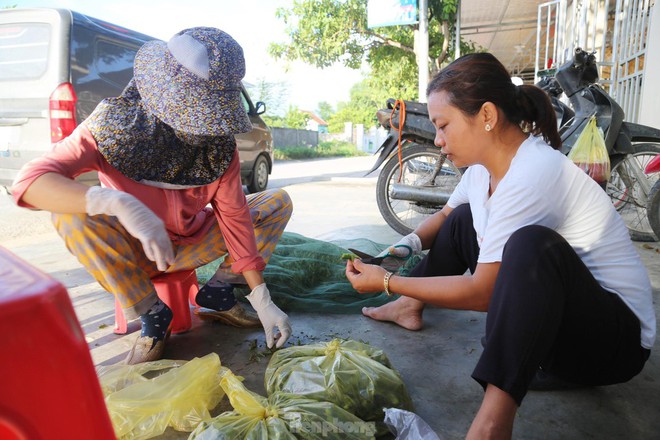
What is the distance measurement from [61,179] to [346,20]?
11333mm

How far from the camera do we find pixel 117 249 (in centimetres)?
171

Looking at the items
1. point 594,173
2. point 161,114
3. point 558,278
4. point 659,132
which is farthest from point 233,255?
point 659,132

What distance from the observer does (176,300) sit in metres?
2.10

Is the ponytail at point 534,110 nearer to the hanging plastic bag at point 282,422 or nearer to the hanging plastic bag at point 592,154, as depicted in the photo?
the hanging plastic bag at point 282,422

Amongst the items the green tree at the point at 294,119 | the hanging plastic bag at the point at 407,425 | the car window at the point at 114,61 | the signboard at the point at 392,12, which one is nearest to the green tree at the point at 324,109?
the green tree at the point at 294,119

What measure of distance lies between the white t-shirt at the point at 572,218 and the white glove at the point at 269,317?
→ 2.76 ft

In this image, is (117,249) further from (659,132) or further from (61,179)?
(659,132)

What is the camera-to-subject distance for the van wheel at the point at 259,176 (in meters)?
7.36

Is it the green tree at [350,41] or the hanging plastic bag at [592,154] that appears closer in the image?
the hanging plastic bag at [592,154]

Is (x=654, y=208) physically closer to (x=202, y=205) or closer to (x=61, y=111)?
(x=202, y=205)

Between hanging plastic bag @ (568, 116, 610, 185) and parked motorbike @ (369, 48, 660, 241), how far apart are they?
0.79ft

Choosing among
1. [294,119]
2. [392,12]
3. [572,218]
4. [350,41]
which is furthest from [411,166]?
[294,119]

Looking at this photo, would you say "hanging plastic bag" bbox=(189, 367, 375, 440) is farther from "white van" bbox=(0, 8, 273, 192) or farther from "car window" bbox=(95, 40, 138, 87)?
A: "car window" bbox=(95, 40, 138, 87)

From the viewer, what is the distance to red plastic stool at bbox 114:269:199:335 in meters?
2.04
